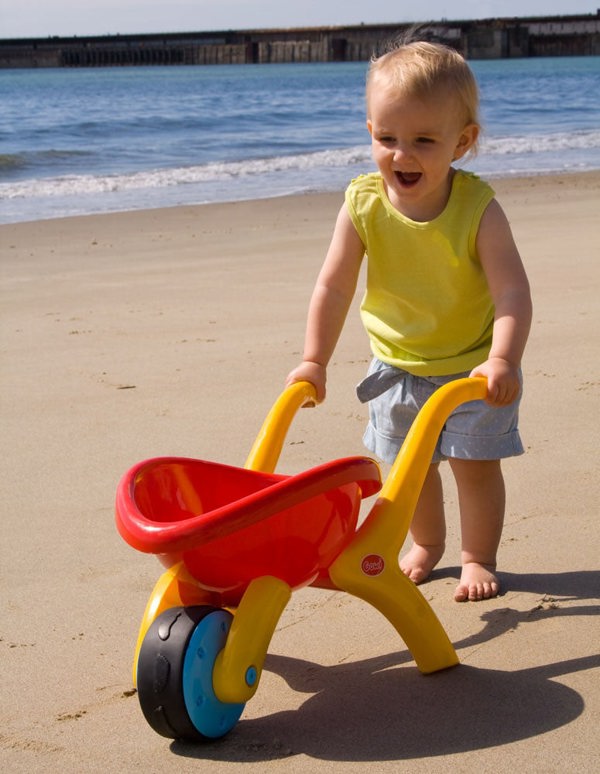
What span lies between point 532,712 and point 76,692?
2.78ft

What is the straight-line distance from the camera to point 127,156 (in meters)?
14.8

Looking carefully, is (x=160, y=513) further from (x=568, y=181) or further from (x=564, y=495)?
(x=568, y=181)

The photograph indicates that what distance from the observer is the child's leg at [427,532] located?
264 cm

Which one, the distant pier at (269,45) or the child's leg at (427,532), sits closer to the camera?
Result: the child's leg at (427,532)

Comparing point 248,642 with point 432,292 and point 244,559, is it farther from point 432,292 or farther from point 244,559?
point 432,292

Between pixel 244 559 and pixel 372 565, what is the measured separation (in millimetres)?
264

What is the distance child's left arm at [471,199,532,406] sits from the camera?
2.21 m

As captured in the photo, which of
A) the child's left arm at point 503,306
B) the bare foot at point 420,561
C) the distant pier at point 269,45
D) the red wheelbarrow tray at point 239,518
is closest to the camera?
the red wheelbarrow tray at point 239,518

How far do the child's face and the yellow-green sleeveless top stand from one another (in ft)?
0.23

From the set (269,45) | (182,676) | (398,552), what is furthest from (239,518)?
(269,45)

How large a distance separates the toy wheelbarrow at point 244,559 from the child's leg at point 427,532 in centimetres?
49

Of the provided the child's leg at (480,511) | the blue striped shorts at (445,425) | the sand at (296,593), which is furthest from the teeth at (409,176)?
the sand at (296,593)

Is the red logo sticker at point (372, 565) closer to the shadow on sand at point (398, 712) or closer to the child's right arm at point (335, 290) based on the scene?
the shadow on sand at point (398, 712)

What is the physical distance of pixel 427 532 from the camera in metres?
2.67
